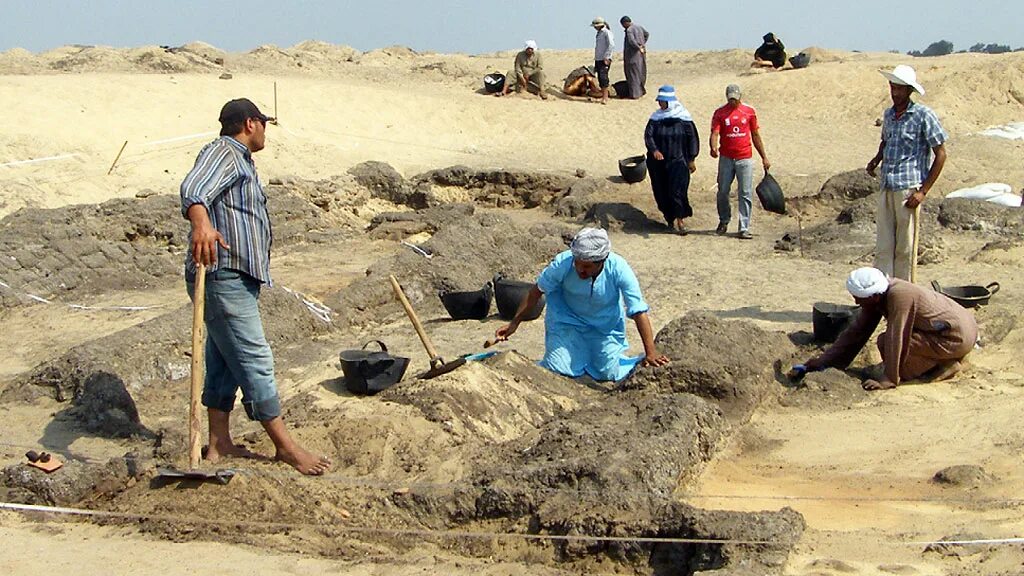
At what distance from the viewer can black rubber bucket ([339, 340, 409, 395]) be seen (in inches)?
276

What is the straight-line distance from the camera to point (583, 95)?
2069cm

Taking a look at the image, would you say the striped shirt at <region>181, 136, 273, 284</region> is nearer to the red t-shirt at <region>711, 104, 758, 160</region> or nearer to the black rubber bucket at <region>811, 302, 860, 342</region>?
the black rubber bucket at <region>811, 302, 860, 342</region>

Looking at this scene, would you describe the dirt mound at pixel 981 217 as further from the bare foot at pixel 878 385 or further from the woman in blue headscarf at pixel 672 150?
the bare foot at pixel 878 385

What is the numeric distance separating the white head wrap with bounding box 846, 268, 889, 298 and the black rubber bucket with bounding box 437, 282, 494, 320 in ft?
10.4

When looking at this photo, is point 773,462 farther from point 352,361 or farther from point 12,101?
point 12,101

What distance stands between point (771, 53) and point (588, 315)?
692 inches

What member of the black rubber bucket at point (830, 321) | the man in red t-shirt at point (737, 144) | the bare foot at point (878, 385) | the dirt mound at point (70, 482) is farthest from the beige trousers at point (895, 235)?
the dirt mound at point (70, 482)

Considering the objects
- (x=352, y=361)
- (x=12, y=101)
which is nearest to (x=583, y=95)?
(x=12, y=101)

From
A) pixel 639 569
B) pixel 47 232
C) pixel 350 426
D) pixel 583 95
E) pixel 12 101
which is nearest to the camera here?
pixel 639 569

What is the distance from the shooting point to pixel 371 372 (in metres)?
7.03

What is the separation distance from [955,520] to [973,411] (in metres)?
1.77

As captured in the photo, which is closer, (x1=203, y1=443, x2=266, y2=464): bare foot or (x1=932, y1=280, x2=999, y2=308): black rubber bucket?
(x1=203, y1=443, x2=266, y2=464): bare foot

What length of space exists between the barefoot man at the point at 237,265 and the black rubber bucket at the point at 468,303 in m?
3.58

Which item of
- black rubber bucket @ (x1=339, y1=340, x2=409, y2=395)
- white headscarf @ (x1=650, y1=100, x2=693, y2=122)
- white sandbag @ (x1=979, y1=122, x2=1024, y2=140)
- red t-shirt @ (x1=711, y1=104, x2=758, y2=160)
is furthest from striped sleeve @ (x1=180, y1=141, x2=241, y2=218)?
white sandbag @ (x1=979, y1=122, x2=1024, y2=140)
